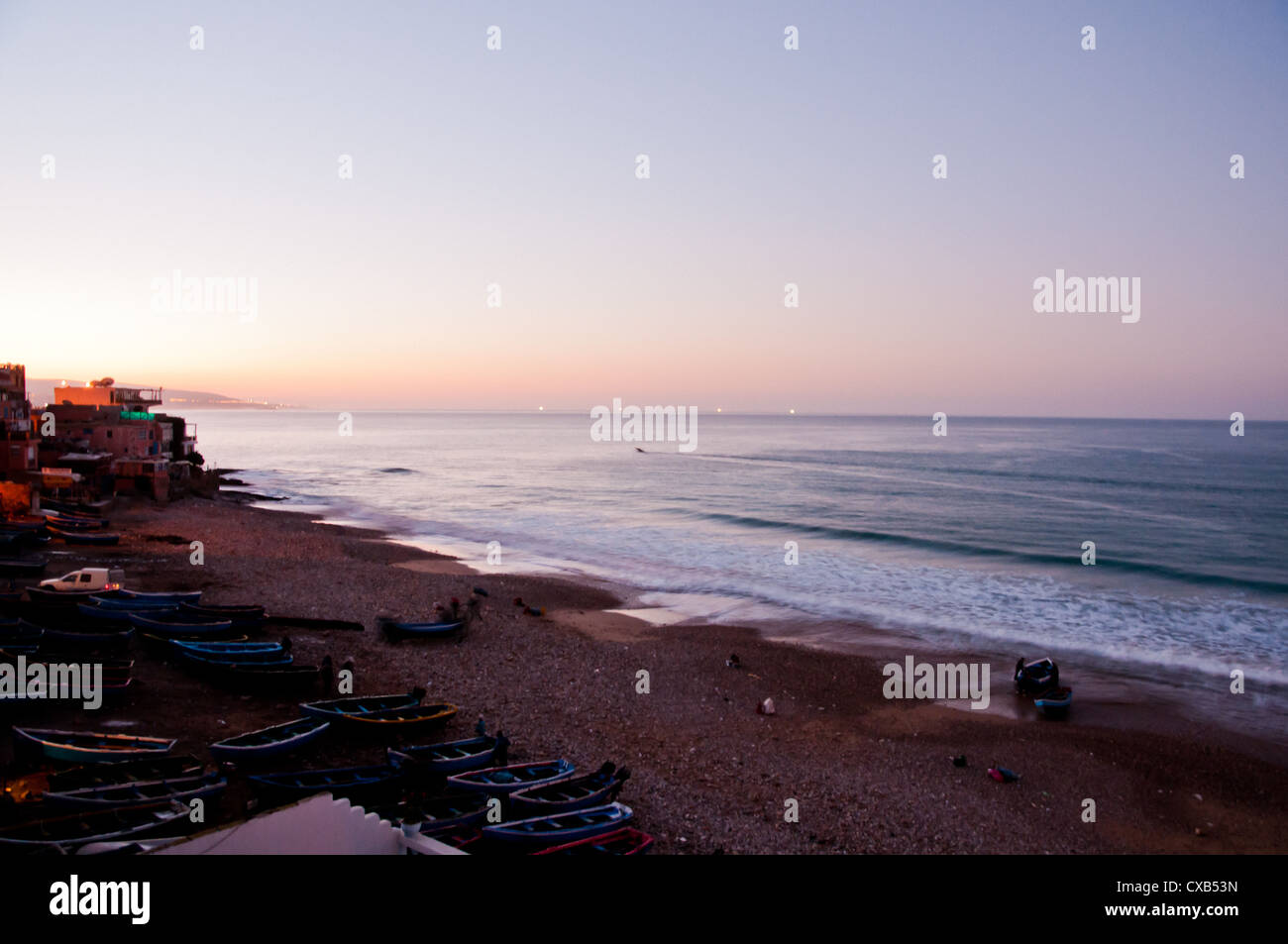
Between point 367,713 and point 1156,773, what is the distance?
17.7 metres

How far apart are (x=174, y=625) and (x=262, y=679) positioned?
14.3 feet

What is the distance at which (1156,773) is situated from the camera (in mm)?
16812

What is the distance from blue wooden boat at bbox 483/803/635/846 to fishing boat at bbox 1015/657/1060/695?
1438 centimetres

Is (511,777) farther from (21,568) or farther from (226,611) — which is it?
(21,568)

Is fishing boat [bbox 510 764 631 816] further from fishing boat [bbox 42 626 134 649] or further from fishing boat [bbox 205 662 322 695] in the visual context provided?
fishing boat [bbox 42 626 134 649]

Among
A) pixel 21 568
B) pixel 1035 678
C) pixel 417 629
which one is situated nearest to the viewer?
pixel 1035 678

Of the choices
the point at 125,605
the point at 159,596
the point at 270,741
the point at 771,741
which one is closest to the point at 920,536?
the point at 771,741

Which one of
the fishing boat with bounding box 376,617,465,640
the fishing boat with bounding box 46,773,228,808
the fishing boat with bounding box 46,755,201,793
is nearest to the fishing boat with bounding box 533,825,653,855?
the fishing boat with bounding box 46,773,228,808

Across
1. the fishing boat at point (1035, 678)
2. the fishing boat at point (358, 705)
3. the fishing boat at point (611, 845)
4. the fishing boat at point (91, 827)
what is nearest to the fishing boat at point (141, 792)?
the fishing boat at point (91, 827)

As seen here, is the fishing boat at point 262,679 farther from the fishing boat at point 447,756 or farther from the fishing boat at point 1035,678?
the fishing boat at point 1035,678

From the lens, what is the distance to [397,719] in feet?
→ 52.1

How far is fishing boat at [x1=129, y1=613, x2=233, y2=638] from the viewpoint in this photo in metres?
19.9
